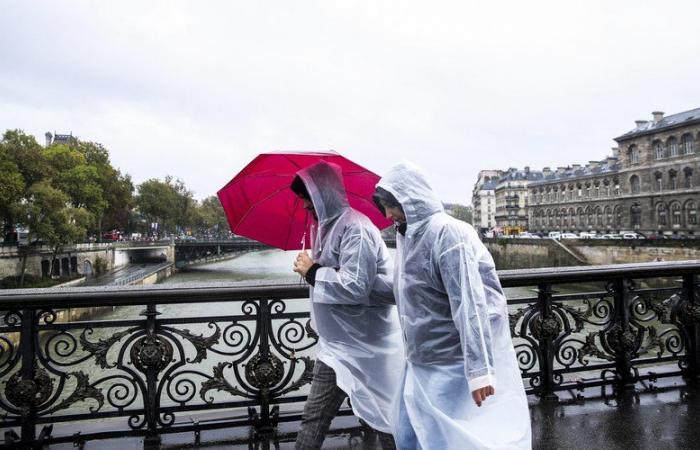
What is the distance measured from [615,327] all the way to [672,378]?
755mm

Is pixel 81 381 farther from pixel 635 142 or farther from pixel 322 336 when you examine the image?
pixel 635 142

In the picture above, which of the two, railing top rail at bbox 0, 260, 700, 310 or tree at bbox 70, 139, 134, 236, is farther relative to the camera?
tree at bbox 70, 139, 134, 236

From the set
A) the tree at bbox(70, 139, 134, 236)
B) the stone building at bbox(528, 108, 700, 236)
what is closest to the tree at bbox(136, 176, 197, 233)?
the tree at bbox(70, 139, 134, 236)

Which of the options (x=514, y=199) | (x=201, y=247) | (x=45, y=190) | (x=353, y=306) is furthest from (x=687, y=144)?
(x=353, y=306)

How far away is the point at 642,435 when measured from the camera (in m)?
3.11

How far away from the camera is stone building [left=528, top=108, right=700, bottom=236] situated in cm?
4594

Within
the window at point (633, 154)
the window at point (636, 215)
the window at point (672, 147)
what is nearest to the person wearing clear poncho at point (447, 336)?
the window at point (672, 147)

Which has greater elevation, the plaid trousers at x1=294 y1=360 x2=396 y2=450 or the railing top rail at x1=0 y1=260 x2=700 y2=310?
the railing top rail at x1=0 y1=260 x2=700 y2=310

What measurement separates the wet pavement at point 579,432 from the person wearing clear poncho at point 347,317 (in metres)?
0.89

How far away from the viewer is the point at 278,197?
2828mm

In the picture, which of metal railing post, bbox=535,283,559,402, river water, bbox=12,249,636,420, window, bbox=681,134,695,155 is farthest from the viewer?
window, bbox=681,134,695,155

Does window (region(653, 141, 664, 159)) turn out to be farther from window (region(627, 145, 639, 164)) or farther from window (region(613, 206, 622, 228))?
window (region(613, 206, 622, 228))

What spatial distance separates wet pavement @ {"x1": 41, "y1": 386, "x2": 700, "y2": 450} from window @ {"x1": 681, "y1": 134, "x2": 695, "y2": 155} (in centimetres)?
5115

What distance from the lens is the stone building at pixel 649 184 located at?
4594cm
